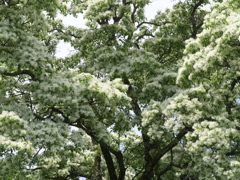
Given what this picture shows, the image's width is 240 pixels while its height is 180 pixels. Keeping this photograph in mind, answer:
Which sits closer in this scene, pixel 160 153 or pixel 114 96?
pixel 114 96

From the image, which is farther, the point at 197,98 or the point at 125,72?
the point at 125,72

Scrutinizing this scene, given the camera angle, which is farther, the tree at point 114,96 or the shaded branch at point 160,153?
the shaded branch at point 160,153

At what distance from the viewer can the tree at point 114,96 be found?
38.8ft

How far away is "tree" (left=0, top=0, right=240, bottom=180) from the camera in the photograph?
11828mm

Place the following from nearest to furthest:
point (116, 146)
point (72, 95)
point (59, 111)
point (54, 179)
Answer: point (72, 95) < point (59, 111) < point (54, 179) < point (116, 146)

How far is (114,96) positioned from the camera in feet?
42.7

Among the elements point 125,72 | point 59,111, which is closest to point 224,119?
point 125,72

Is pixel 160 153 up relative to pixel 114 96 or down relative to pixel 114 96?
down

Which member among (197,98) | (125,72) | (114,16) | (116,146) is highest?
Answer: (114,16)

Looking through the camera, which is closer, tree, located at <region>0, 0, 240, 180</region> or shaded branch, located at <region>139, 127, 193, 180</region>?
tree, located at <region>0, 0, 240, 180</region>

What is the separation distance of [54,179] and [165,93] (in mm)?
8493

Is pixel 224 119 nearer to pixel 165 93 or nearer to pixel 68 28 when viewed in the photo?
pixel 165 93

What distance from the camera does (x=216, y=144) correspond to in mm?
11781

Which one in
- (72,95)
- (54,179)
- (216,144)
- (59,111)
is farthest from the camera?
(54,179)
